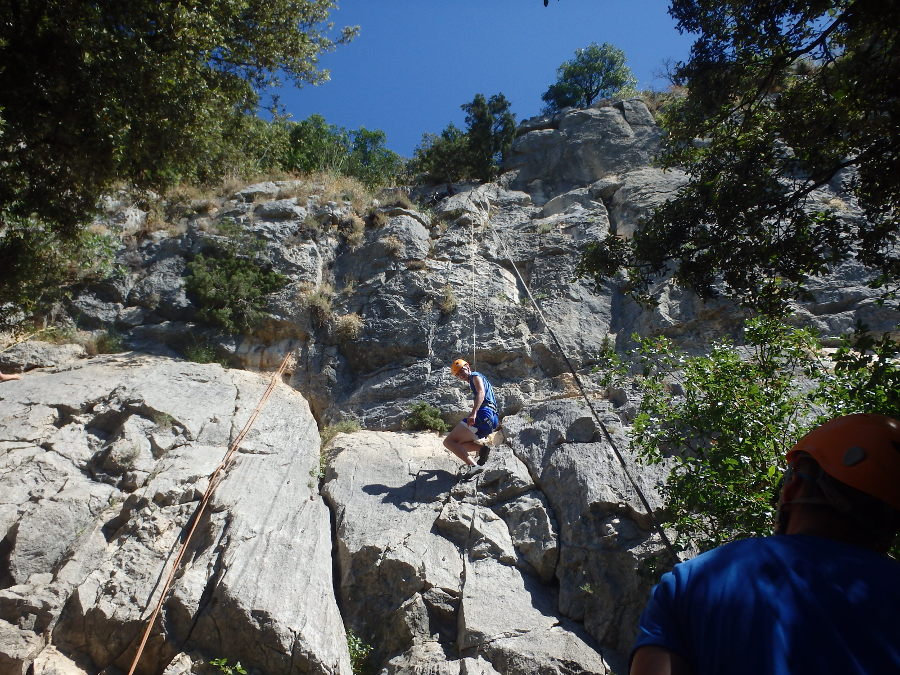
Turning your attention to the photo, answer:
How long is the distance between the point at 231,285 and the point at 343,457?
487 centimetres

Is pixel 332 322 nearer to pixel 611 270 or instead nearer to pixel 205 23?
pixel 205 23

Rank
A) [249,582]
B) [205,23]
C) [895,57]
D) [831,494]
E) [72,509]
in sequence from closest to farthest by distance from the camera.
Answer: [831,494] < [895,57] < [249,582] < [72,509] < [205,23]

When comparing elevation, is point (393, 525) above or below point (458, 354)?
below

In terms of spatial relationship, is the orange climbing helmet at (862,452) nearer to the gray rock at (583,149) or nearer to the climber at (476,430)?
the climber at (476,430)

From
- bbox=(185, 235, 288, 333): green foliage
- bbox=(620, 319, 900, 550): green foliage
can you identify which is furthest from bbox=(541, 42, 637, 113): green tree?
bbox=(620, 319, 900, 550): green foliage

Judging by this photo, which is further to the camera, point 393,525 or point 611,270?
point 393,525

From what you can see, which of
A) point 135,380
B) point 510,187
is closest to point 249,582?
point 135,380

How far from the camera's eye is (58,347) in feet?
33.6

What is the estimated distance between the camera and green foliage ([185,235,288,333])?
448 inches

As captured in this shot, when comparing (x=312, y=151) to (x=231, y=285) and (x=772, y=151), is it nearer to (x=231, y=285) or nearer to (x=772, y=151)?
(x=231, y=285)

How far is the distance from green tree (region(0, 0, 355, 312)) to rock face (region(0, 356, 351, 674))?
2.23m

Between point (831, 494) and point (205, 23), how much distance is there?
8.07 metres

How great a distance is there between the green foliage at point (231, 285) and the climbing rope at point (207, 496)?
147 centimetres

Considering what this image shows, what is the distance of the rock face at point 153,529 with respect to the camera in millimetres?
5594
